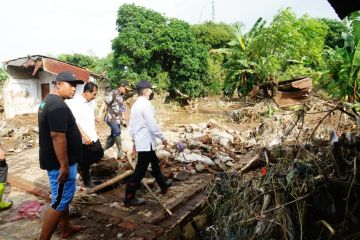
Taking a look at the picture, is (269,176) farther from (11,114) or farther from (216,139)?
(11,114)

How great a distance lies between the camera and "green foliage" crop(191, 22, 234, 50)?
25.9 meters

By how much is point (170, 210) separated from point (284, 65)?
15044 mm

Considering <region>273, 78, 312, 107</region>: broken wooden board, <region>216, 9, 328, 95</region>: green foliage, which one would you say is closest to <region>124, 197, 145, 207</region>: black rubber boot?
<region>273, 78, 312, 107</region>: broken wooden board

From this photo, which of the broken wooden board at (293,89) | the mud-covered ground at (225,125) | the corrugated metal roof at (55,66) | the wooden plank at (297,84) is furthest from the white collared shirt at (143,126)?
the corrugated metal roof at (55,66)

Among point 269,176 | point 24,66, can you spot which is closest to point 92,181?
point 269,176

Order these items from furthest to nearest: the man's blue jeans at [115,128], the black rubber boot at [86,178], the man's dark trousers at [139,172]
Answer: the man's blue jeans at [115,128] < the black rubber boot at [86,178] < the man's dark trousers at [139,172]

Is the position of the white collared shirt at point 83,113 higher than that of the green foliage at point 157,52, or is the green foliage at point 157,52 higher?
the green foliage at point 157,52

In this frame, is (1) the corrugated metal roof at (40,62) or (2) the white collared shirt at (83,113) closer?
(2) the white collared shirt at (83,113)

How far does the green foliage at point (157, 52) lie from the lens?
19188 millimetres

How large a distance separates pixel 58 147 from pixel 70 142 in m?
0.25

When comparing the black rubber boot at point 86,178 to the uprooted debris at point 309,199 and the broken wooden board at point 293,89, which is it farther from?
the broken wooden board at point 293,89

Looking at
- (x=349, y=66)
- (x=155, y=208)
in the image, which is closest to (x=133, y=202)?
(x=155, y=208)

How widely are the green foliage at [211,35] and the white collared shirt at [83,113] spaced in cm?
2217

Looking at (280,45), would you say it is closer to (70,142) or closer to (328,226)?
(328,226)
